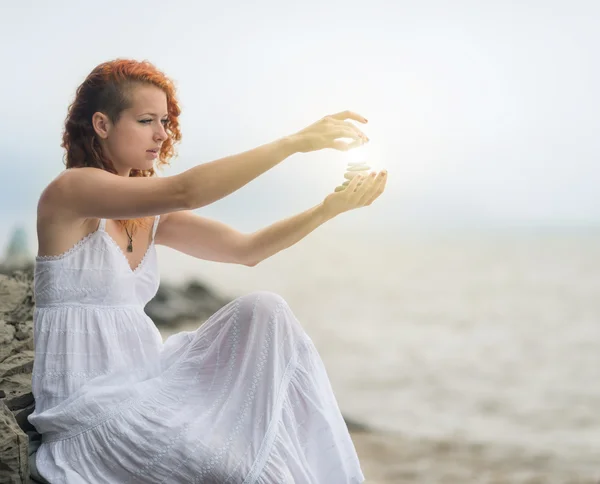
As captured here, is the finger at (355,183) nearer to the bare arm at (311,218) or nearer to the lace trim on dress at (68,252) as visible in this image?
the bare arm at (311,218)

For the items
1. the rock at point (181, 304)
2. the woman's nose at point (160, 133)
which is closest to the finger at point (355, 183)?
the woman's nose at point (160, 133)

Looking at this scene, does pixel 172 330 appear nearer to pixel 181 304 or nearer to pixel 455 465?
pixel 181 304

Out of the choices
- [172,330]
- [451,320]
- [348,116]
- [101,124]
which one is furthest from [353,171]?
[451,320]

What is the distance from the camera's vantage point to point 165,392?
1.33m

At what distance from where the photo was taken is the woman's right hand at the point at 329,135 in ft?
4.11

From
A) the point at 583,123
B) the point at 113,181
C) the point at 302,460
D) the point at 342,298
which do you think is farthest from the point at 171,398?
the point at 583,123

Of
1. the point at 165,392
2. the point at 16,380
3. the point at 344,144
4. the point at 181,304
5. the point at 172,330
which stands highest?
the point at 344,144

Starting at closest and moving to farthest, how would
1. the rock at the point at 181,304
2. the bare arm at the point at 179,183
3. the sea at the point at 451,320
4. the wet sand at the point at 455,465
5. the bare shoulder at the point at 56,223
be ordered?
the bare arm at the point at 179,183, the bare shoulder at the point at 56,223, the wet sand at the point at 455,465, the rock at the point at 181,304, the sea at the point at 451,320

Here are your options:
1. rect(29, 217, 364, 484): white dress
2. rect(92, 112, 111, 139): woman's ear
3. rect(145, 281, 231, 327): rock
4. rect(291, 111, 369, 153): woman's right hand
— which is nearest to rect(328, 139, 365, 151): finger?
rect(291, 111, 369, 153): woman's right hand

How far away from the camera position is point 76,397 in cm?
130

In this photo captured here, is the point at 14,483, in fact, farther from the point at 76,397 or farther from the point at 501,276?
the point at 501,276

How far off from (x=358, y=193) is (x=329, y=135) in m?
0.17

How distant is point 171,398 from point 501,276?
4551 mm

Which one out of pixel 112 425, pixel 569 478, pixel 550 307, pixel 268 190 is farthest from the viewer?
pixel 550 307
